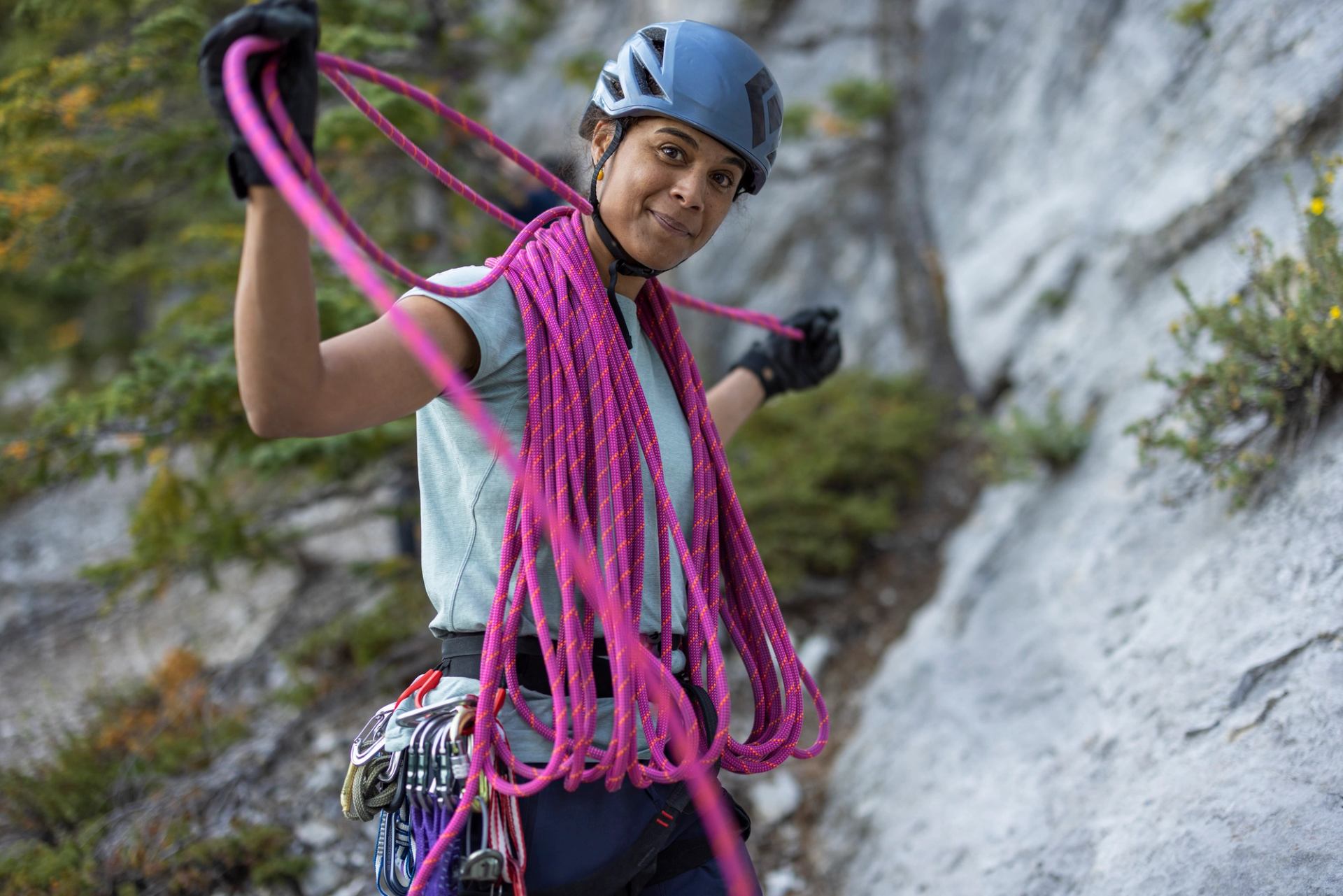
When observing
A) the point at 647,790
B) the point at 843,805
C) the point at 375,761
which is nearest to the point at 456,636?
the point at 375,761

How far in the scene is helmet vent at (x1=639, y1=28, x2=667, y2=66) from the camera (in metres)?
1.89

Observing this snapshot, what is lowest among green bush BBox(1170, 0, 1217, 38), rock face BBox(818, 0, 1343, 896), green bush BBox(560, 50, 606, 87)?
rock face BBox(818, 0, 1343, 896)

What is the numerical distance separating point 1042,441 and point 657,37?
3.22 m

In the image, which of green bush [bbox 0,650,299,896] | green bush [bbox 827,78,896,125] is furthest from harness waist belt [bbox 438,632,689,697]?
green bush [bbox 827,78,896,125]

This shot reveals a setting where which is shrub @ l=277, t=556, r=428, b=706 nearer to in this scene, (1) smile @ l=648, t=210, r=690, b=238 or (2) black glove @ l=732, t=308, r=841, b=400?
(2) black glove @ l=732, t=308, r=841, b=400

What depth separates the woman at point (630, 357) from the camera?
136cm

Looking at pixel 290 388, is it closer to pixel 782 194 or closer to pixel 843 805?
pixel 843 805

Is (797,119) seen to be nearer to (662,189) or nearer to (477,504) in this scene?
(662,189)

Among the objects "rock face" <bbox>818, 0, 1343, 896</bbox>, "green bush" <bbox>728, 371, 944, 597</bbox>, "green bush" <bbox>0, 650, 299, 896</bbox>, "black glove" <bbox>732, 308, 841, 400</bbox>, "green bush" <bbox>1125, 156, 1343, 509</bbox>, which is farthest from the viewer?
"green bush" <bbox>728, 371, 944, 597</bbox>

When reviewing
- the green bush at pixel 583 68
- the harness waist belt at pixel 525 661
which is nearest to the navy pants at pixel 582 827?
the harness waist belt at pixel 525 661

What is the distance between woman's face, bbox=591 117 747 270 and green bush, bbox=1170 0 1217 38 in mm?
4598

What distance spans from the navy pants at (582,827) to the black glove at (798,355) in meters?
1.26

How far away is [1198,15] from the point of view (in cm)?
514

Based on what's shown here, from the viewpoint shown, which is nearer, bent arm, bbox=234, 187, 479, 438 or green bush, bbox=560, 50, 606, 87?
bent arm, bbox=234, 187, 479, 438
